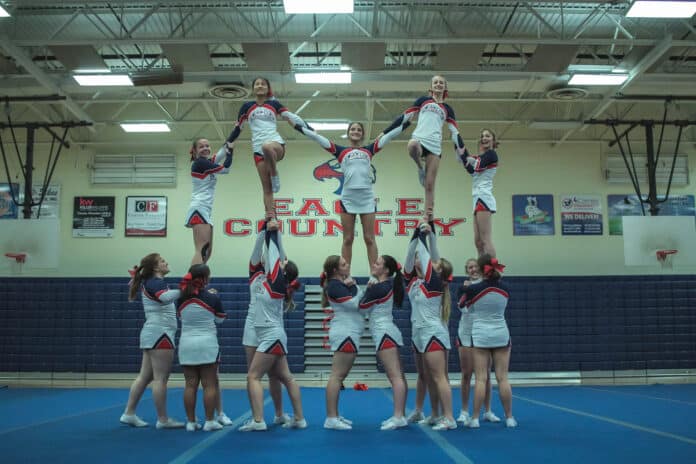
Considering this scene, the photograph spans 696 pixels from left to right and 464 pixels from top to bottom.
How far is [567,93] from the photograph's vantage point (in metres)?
13.2

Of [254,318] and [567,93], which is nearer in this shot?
[254,318]

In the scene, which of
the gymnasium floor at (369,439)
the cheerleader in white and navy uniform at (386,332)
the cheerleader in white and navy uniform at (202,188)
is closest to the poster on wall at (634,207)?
the gymnasium floor at (369,439)

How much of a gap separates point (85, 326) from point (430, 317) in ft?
33.5

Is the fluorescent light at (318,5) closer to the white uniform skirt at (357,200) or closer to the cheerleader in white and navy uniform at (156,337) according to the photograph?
the white uniform skirt at (357,200)

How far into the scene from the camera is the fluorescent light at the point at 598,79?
12.0m

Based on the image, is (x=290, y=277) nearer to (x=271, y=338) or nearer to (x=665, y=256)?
(x=271, y=338)

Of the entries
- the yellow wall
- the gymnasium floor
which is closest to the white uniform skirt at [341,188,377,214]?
the gymnasium floor

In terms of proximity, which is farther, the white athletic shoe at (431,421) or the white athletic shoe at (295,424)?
the white athletic shoe at (431,421)

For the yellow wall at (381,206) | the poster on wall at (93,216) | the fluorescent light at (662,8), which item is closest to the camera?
the fluorescent light at (662,8)

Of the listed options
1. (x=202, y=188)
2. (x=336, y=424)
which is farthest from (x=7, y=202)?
(x=336, y=424)

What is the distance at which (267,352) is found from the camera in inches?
251

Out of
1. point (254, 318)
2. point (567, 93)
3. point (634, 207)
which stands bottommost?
point (254, 318)

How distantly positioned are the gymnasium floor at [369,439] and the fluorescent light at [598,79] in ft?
20.1

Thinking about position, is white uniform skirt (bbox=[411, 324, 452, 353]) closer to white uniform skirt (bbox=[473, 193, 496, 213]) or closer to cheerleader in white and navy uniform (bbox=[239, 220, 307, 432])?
cheerleader in white and navy uniform (bbox=[239, 220, 307, 432])
